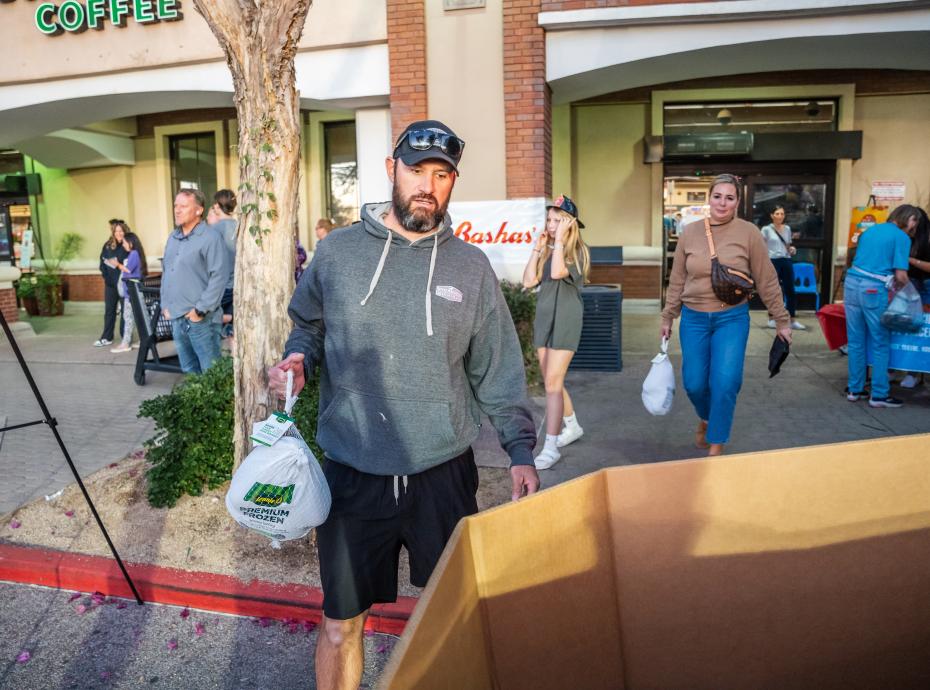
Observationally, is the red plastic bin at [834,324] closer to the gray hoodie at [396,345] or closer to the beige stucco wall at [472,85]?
the beige stucco wall at [472,85]

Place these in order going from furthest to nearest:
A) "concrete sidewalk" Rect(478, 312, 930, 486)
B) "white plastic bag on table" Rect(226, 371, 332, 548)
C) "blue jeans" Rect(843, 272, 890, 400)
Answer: "blue jeans" Rect(843, 272, 890, 400), "concrete sidewalk" Rect(478, 312, 930, 486), "white plastic bag on table" Rect(226, 371, 332, 548)

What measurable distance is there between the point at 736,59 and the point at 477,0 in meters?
3.34

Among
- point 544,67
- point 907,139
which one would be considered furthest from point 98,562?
point 907,139

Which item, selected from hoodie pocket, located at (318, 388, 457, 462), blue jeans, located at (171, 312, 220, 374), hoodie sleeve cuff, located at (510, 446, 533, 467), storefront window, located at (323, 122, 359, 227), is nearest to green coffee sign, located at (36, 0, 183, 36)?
storefront window, located at (323, 122, 359, 227)

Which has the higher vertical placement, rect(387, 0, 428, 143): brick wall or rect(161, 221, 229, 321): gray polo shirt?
rect(387, 0, 428, 143): brick wall

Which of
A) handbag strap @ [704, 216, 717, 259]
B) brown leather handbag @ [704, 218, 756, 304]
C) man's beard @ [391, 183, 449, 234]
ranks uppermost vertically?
man's beard @ [391, 183, 449, 234]

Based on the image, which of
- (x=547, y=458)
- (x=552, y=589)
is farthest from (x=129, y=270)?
(x=552, y=589)

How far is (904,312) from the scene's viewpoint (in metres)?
6.98

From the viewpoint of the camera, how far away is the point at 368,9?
32.0 feet

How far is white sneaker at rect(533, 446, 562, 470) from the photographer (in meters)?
5.49

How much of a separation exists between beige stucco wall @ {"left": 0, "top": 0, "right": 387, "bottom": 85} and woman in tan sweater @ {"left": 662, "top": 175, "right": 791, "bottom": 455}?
6.10 m

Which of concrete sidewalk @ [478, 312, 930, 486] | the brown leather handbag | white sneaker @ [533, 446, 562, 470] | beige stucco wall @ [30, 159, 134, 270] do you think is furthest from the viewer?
beige stucco wall @ [30, 159, 134, 270]

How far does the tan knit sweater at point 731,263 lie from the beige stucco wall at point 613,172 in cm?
856

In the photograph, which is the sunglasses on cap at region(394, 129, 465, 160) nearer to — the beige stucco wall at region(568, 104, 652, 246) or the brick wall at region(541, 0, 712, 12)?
the brick wall at region(541, 0, 712, 12)
